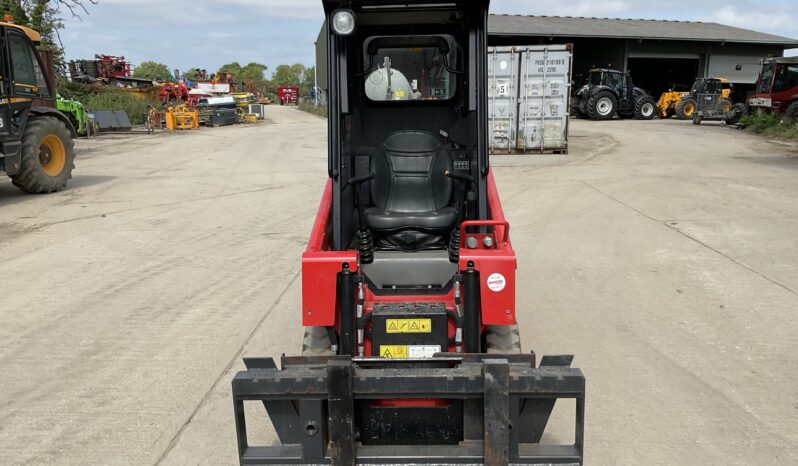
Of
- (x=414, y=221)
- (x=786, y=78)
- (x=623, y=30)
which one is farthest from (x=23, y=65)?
(x=623, y=30)

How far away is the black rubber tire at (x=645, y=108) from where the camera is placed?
108 feet

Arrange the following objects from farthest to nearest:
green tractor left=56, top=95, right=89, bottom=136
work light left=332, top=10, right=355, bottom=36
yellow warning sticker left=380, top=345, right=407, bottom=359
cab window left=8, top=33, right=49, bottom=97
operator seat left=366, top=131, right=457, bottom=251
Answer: green tractor left=56, top=95, right=89, bottom=136 → cab window left=8, top=33, right=49, bottom=97 → operator seat left=366, top=131, right=457, bottom=251 → work light left=332, top=10, right=355, bottom=36 → yellow warning sticker left=380, top=345, right=407, bottom=359

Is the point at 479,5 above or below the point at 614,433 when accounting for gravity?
above

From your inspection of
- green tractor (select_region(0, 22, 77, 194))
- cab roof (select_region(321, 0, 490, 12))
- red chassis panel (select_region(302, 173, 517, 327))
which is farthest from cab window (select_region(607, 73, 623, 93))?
red chassis panel (select_region(302, 173, 517, 327))

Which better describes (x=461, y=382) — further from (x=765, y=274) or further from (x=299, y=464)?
(x=765, y=274)

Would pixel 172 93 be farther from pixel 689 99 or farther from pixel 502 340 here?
pixel 502 340

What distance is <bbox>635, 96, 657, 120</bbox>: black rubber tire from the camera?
3291 centimetres

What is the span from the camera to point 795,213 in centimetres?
986

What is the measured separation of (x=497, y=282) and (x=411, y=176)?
142 centimetres

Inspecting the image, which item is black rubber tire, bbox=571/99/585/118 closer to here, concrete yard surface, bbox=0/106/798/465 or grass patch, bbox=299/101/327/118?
grass patch, bbox=299/101/327/118

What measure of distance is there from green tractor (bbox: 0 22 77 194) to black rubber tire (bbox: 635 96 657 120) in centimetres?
2740

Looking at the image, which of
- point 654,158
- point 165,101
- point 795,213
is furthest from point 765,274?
point 165,101

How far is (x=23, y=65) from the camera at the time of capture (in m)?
11.6

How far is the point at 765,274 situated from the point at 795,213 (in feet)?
12.0
